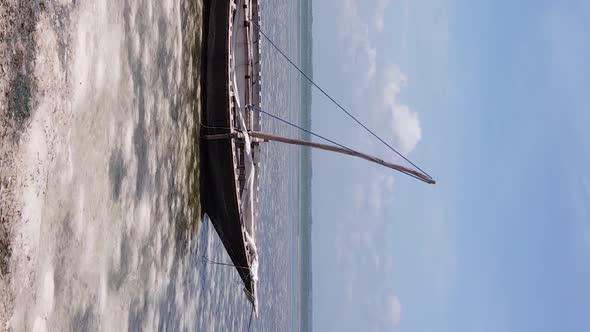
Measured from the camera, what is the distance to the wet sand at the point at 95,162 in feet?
14.6

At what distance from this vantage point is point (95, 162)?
20.2 ft

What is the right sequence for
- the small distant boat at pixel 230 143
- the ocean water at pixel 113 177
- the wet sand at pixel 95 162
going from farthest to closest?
the small distant boat at pixel 230 143, the ocean water at pixel 113 177, the wet sand at pixel 95 162

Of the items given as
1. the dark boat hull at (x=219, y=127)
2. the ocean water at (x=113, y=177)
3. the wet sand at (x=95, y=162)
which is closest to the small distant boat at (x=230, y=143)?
the dark boat hull at (x=219, y=127)

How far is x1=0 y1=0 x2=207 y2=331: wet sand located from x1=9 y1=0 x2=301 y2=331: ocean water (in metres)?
0.02

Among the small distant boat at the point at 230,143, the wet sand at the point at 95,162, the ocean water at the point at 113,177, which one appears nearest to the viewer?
the wet sand at the point at 95,162

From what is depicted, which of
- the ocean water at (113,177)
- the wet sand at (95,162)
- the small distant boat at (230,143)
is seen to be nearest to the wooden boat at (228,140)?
the small distant boat at (230,143)

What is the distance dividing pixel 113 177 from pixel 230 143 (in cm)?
407

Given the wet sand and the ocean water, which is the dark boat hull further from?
the wet sand

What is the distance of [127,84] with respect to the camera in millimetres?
7277

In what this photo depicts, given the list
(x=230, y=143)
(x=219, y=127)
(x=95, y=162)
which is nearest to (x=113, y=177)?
(x=95, y=162)

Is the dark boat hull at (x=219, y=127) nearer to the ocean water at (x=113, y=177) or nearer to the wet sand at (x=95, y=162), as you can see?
the ocean water at (x=113, y=177)

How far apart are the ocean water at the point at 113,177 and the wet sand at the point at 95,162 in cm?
2

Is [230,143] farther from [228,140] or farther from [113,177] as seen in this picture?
[113,177]

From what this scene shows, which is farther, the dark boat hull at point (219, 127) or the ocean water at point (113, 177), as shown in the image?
the dark boat hull at point (219, 127)
